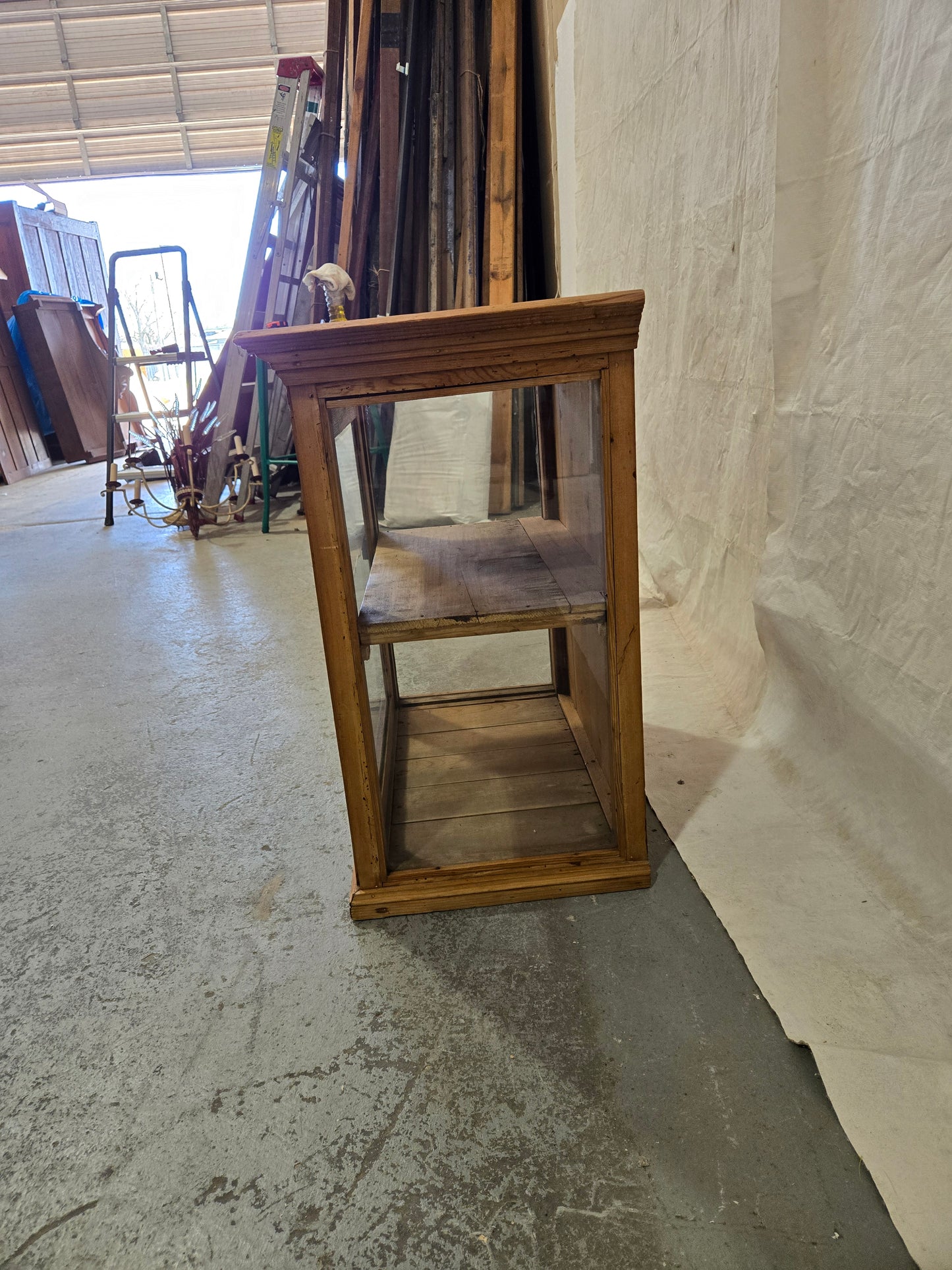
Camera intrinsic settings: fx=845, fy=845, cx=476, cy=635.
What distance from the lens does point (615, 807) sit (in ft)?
4.86

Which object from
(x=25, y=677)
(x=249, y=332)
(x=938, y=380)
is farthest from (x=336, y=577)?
(x=25, y=677)

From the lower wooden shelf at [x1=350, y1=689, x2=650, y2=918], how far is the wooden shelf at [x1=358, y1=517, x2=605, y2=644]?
0.43 meters

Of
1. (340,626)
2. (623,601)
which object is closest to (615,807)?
(623,601)

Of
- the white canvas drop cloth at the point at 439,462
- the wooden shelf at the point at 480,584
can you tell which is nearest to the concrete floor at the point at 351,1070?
the wooden shelf at the point at 480,584

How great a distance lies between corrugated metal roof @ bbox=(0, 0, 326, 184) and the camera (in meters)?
8.39

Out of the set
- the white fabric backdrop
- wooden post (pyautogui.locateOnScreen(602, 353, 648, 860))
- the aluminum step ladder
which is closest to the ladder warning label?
the aluminum step ladder

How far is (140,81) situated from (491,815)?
1003 cm

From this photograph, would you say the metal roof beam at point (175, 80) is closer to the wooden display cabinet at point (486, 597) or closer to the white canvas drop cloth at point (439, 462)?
the white canvas drop cloth at point (439, 462)

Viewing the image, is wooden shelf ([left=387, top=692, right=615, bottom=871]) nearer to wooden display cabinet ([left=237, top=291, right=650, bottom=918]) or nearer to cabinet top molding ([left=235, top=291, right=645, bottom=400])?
wooden display cabinet ([left=237, top=291, right=650, bottom=918])

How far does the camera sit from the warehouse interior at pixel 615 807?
99 cm

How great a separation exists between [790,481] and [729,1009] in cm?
101

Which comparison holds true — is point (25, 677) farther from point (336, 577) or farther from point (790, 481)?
point (790, 481)

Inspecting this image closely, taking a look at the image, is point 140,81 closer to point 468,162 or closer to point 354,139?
point 354,139

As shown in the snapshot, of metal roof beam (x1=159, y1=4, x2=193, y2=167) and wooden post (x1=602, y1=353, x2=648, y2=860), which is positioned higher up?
metal roof beam (x1=159, y1=4, x2=193, y2=167)
